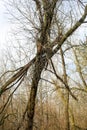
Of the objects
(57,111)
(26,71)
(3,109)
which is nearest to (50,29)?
(26,71)

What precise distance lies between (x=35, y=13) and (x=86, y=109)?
18.8 meters

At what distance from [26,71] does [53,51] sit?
2.35 feet

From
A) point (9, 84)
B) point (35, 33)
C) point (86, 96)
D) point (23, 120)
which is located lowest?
point (23, 120)

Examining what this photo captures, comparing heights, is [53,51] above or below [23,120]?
above

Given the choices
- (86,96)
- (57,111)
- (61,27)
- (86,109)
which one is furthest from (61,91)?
(61,27)

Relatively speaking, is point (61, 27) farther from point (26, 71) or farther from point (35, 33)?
point (26, 71)

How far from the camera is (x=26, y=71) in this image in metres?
7.14

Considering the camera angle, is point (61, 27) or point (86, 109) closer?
point (61, 27)

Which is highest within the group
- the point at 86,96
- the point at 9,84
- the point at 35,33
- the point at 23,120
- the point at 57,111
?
the point at 57,111

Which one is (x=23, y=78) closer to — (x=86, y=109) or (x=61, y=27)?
(x=61, y=27)

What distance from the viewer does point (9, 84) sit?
716 cm

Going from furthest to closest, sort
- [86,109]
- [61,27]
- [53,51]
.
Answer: [86,109] → [61,27] → [53,51]

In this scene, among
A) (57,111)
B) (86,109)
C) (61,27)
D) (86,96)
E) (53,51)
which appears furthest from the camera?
(57,111)

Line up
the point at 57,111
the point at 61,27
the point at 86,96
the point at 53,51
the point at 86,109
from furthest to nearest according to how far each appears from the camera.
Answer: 1. the point at 57,111
2. the point at 86,109
3. the point at 86,96
4. the point at 61,27
5. the point at 53,51
